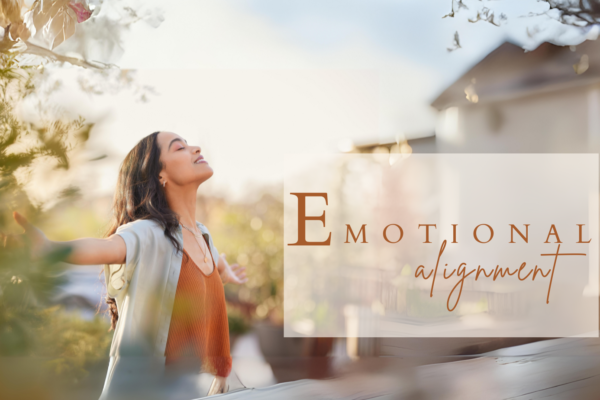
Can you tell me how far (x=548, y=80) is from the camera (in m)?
2.16

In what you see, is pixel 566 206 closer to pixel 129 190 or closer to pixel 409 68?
pixel 409 68

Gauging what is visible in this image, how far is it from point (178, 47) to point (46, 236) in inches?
40.0

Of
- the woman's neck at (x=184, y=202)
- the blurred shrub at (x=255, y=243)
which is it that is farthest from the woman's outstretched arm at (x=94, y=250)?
the blurred shrub at (x=255, y=243)

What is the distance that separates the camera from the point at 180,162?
2.10 m

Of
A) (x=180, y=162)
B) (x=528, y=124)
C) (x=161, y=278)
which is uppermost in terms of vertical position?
(x=528, y=124)

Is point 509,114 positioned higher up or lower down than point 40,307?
higher up

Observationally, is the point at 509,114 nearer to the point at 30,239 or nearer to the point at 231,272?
the point at 231,272

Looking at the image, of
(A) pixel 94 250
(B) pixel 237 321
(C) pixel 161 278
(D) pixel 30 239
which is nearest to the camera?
(D) pixel 30 239

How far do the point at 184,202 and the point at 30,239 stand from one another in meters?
0.65

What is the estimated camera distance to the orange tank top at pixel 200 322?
2.05 metres

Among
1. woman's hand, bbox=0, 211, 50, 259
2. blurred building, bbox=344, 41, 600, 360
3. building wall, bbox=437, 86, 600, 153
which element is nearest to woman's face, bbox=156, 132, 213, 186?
woman's hand, bbox=0, 211, 50, 259

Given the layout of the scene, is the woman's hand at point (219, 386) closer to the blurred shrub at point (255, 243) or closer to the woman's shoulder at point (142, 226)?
the blurred shrub at point (255, 243)

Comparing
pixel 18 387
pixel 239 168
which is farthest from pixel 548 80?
pixel 18 387

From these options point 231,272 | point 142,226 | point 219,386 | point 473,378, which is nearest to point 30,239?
point 142,226
